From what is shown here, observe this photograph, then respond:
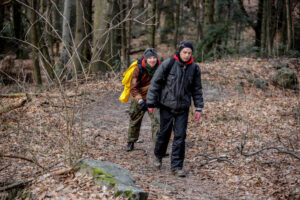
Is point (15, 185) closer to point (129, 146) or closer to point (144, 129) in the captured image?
point (129, 146)

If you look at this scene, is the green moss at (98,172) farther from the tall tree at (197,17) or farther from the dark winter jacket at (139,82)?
the tall tree at (197,17)

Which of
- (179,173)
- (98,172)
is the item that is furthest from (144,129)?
(98,172)

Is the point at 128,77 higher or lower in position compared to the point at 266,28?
lower

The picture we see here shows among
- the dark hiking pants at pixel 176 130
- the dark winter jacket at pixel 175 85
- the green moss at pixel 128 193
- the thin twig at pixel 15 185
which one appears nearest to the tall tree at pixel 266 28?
the dark winter jacket at pixel 175 85

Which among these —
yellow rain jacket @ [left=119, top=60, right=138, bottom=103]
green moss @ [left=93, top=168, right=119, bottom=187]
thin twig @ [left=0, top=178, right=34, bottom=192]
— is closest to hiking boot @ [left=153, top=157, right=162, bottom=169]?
yellow rain jacket @ [left=119, top=60, right=138, bottom=103]

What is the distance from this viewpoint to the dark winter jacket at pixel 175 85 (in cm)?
463

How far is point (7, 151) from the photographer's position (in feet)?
18.2

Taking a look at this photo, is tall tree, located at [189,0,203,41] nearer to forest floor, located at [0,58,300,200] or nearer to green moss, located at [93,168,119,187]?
forest floor, located at [0,58,300,200]

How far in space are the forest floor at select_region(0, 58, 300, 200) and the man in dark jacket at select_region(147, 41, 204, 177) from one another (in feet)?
2.23

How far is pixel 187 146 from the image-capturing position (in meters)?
6.63

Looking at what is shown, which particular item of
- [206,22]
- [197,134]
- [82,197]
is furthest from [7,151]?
[206,22]

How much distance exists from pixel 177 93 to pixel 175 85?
132 millimetres

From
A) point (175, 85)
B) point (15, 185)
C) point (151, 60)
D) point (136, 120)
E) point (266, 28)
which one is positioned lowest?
point (15, 185)

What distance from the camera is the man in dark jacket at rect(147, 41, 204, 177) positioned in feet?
15.2
